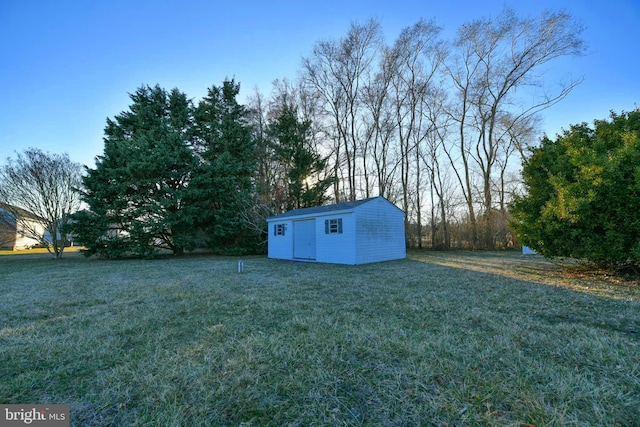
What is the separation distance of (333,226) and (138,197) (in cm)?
1098

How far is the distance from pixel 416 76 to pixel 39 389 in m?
22.1

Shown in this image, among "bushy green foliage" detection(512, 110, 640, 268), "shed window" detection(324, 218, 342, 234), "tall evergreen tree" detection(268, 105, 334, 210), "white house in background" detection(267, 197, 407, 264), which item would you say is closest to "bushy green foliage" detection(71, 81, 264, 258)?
"tall evergreen tree" detection(268, 105, 334, 210)

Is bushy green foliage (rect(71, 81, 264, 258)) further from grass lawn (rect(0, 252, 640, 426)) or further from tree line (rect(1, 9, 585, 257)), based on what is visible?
grass lawn (rect(0, 252, 640, 426))

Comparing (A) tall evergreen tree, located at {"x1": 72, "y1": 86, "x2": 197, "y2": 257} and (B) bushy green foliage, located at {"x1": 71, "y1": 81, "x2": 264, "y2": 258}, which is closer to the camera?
(A) tall evergreen tree, located at {"x1": 72, "y1": 86, "x2": 197, "y2": 257}

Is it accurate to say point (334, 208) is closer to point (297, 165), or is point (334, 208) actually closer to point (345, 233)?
point (345, 233)

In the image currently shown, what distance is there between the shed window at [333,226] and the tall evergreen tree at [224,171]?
21.6 ft

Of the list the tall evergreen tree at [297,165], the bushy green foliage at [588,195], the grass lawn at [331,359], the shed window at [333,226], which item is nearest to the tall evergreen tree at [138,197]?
the tall evergreen tree at [297,165]

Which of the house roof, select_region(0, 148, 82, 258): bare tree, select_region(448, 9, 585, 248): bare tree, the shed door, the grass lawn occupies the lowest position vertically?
the grass lawn

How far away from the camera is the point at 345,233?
10.3 m

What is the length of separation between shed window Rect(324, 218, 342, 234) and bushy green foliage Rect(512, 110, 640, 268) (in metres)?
5.77

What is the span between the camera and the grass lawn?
1.78 meters

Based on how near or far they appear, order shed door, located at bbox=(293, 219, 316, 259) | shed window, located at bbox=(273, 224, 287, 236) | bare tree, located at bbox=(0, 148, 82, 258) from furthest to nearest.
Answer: shed window, located at bbox=(273, 224, 287, 236) → bare tree, located at bbox=(0, 148, 82, 258) → shed door, located at bbox=(293, 219, 316, 259)

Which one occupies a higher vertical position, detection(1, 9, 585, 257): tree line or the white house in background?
detection(1, 9, 585, 257): tree line

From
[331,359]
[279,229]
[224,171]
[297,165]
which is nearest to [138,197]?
[224,171]
